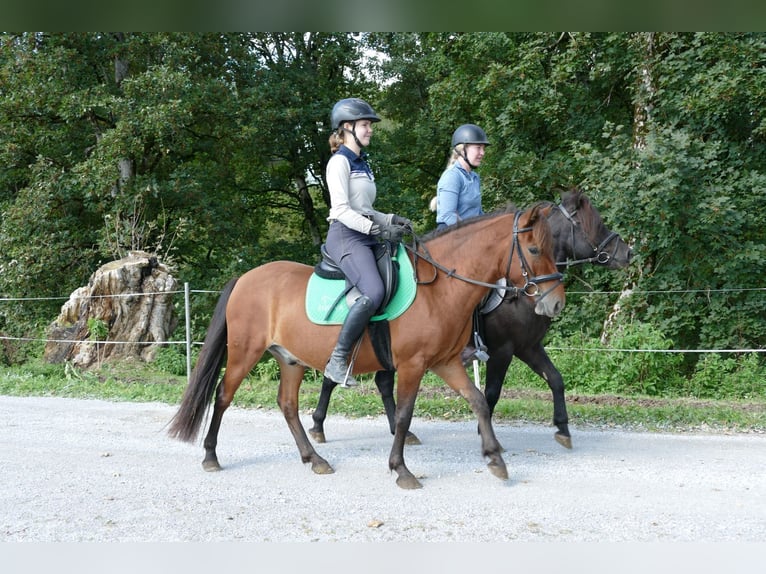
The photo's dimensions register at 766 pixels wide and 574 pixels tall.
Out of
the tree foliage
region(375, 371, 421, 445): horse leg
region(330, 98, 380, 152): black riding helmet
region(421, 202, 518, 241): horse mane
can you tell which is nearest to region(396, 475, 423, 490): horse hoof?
region(375, 371, 421, 445): horse leg

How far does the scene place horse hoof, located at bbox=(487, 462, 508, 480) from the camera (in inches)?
191

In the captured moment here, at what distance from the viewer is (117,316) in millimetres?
12047

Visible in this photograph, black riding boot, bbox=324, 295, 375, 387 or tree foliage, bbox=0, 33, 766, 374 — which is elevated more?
tree foliage, bbox=0, 33, 766, 374

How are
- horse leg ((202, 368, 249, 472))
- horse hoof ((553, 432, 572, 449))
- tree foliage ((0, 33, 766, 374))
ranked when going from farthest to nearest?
tree foliage ((0, 33, 766, 374)) → horse hoof ((553, 432, 572, 449)) → horse leg ((202, 368, 249, 472))

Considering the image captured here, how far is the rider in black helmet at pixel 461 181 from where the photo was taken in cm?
629

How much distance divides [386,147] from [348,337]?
48.3ft

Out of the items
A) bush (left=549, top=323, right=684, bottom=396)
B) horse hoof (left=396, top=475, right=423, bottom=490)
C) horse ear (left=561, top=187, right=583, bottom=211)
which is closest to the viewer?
horse hoof (left=396, top=475, right=423, bottom=490)

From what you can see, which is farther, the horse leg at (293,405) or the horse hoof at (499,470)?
the horse leg at (293,405)

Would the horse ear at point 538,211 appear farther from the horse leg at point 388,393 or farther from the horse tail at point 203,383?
the horse tail at point 203,383

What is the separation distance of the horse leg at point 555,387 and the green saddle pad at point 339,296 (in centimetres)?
163

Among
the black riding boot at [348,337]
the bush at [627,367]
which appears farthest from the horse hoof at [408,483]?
the bush at [627,367]

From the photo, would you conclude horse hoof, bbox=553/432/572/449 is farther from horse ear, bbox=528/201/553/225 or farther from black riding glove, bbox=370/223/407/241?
black riding glove, bbox=370/223/407/241

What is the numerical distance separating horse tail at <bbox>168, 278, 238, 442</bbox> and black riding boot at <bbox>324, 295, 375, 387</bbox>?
1205 mm

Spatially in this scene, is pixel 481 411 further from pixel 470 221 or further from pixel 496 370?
pixel 470 221
